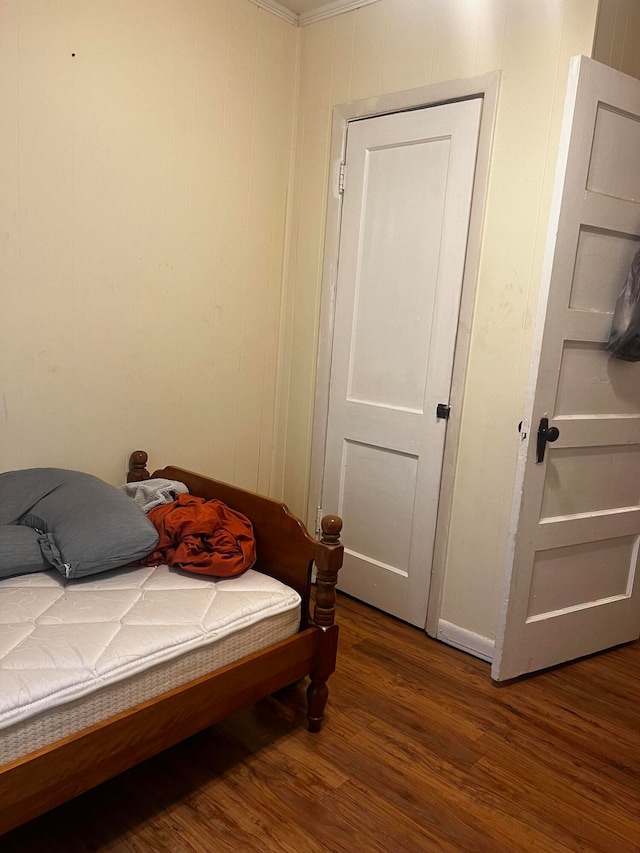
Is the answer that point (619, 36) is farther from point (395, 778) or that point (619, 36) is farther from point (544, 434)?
point (395, 778)

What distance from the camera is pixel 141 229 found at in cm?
252

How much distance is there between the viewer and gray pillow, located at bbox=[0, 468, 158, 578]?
74.4 inches

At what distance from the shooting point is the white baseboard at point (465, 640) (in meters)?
2.58

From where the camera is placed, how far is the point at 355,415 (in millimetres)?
2957

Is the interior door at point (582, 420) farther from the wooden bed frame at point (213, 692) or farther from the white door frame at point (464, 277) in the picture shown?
the wooden bed frame at point (213, 692)

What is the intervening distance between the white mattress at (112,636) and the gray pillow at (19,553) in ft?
0.10

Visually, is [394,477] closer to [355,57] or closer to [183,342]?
[183,342]

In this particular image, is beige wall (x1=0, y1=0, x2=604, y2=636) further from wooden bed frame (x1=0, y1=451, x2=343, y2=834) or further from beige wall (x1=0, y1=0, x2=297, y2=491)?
wooden bed frame (x1=0, y1=451, x2=343, y2=834)

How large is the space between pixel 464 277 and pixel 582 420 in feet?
2.26

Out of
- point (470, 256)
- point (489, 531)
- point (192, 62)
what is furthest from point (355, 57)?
point (489, 531)

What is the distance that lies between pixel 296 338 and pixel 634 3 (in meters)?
1.80

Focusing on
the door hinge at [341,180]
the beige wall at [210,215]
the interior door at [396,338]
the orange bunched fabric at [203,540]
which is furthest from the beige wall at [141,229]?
the orange bunched fabric at [203,540]

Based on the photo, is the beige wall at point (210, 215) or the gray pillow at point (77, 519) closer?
the gray pillow at point (77, 519)

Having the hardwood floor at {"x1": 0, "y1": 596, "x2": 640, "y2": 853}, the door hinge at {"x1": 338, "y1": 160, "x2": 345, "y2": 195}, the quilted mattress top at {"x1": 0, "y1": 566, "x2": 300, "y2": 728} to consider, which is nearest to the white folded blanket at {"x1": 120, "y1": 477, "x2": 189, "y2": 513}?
the quilted mattress top at {"x1": 0, "y1": 566, "x2": 300, "y2": 728}
